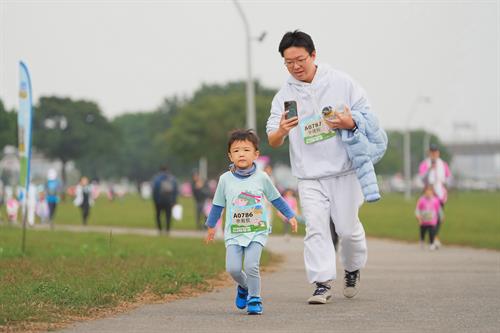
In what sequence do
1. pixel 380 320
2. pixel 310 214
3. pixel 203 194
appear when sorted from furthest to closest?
pixel 203 194
pixel 310 214
pixel 380 320

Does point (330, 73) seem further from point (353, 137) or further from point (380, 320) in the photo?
point (380, 320)

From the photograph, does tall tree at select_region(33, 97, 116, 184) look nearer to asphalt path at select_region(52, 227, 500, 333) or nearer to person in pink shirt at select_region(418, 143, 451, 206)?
person in pink shirt at select_region(418, 143, 451, 206)

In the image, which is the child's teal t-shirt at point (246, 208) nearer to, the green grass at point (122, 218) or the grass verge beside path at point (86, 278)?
the grass verge beside path at point (86, 278)

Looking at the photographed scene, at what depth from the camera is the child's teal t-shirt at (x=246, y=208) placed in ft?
29.0

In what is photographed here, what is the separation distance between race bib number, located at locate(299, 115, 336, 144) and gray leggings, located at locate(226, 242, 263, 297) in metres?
1.15

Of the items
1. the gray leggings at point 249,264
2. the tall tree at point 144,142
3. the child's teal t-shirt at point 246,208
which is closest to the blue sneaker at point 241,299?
the gray leggings at point 249,264

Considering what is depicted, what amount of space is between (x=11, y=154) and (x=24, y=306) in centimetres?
2677

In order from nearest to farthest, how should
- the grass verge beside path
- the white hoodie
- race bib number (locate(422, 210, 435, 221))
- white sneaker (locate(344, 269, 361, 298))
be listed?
the grass verge beside path, the white hoodie, white sneaker (locate(344, 269, 361, 298)), race bib number (locate(422, 210, 435, 221))

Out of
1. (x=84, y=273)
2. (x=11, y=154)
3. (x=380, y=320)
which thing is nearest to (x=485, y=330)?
(x=380, y=320)

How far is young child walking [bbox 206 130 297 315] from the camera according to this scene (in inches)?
346

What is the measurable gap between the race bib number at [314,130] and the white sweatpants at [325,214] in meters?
0.38

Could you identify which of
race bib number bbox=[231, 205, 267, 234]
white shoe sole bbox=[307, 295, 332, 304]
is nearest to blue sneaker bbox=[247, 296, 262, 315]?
race bib number bbox=[231, 205, 267, 234]

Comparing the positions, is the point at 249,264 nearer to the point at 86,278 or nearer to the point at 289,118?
the point at 289,118

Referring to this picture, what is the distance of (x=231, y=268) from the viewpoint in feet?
28.8
